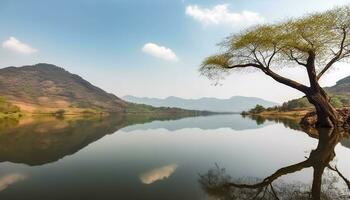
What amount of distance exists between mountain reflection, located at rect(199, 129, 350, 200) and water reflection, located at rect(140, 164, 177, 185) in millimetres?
1756

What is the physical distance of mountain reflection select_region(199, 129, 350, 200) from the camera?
34.1ft

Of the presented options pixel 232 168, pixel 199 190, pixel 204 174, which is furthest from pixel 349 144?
pixel 199 190

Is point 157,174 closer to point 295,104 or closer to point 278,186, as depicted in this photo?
point 278,186

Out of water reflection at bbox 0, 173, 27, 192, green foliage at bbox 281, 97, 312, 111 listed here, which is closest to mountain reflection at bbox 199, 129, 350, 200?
water reflection at bbox 0, 173, 27, 192

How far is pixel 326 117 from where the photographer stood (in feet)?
125

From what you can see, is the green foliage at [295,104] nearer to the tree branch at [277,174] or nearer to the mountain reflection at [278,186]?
the tree branch at [277,174]

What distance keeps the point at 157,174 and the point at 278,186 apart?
5.54m

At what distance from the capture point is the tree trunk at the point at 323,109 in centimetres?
3725

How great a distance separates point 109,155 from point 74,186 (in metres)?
8.37

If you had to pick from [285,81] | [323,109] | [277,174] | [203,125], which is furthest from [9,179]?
[203,125]

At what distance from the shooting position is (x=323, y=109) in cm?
3762

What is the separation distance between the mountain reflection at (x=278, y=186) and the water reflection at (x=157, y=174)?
1756 mm

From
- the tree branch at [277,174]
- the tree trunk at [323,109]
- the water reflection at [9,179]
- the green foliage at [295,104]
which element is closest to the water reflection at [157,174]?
the tree branch at [277,174]

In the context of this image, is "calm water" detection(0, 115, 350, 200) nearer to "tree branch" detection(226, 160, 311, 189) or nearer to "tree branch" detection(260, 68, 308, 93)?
"tree branch" detection(226, 160, 311, 189)
